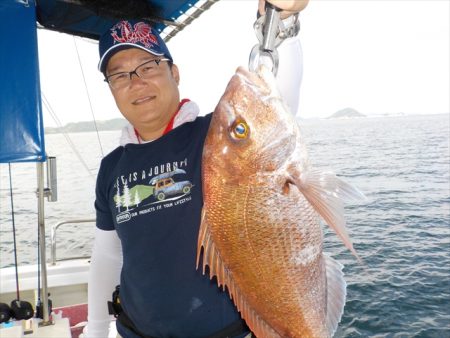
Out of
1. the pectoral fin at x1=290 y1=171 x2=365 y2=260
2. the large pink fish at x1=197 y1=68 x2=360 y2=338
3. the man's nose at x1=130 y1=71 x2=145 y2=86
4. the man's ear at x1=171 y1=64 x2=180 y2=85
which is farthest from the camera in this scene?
the man's ear at x1=171 y1=64 x2=180 y2=85

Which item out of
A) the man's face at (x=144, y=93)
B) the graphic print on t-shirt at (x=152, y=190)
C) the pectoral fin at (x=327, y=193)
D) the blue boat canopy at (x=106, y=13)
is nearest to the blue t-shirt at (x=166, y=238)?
the graphic print on t-shirt at (x=152, y=190)

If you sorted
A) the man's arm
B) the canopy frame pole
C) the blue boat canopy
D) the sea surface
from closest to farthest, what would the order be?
1. the man's arm
2. the canopy frame pole
3. the blue boat canopy
4. the sea surface

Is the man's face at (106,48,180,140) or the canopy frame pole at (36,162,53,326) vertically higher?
the man's face at (106,48,180,140)

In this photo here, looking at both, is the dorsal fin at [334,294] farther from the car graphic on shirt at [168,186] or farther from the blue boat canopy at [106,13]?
the blue boat canopy at [106,13]

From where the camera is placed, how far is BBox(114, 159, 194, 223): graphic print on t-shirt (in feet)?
6.09

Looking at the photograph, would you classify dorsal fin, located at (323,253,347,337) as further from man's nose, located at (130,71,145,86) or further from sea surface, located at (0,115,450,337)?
man's nose, located at (130,71,145,86)

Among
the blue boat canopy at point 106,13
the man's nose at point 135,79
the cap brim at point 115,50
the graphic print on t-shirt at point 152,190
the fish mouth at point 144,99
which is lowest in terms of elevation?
the graphic print on t-shirt at point 152,190

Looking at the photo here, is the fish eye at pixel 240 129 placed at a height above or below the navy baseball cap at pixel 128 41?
below

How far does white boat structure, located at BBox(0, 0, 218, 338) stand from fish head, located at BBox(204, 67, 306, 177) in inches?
93.7

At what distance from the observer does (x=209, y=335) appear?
1.79 meters

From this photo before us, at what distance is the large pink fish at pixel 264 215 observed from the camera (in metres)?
1.43

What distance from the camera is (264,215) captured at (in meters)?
1.43

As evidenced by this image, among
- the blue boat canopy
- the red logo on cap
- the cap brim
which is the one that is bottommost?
the cap brim

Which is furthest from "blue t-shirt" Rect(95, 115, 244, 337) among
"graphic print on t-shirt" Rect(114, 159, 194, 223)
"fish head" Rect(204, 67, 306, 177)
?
"fish head" Rect(204, 67, 306, 177)
